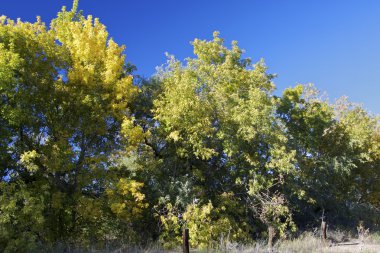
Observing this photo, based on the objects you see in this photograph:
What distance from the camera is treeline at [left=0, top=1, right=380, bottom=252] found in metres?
14.8

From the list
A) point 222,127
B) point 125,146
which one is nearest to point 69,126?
point 125,146

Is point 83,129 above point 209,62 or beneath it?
beneath

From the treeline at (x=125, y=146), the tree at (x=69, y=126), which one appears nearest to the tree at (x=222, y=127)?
the treeline at (x=125, y=146)

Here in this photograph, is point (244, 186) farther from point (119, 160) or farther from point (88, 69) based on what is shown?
point (88, 69)

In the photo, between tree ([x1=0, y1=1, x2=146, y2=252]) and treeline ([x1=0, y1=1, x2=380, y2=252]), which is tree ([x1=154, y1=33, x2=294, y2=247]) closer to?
treeline ([x1=0, y1=1, x2=380, y2=252])

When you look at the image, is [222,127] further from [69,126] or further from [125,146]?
[69,126]

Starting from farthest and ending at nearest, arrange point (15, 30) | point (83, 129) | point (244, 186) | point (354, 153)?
1. point (354, 153)
2. point (244, 186)
3. point (83, 129)
4. point (15, 30)

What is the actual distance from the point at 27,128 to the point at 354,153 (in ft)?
62.6

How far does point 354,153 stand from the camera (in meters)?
24.4

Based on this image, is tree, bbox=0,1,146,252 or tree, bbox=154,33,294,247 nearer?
tree, bbox=0,1,146,252

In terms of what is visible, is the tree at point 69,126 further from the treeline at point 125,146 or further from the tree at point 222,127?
the tree at point 222,127

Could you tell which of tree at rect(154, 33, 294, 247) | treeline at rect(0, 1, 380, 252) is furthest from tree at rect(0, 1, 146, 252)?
tree at rect(154, 33, 294, 247)

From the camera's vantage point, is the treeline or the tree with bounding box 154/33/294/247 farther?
the tree with bounding box 154/33/294/247

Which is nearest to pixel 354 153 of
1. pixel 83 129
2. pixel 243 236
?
pixel 243 236
